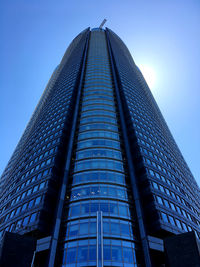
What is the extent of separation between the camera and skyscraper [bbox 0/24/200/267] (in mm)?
32344


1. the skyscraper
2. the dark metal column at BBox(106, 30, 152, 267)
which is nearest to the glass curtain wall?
the skyscraper

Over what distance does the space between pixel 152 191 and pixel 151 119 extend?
35.4 meters

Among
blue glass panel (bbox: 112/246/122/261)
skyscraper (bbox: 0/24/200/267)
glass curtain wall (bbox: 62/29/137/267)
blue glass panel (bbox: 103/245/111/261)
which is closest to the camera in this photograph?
blue glass panel (bbox: 103/245/111/261)

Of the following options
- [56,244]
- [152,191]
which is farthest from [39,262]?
[152,191]

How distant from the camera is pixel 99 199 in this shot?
123 feet

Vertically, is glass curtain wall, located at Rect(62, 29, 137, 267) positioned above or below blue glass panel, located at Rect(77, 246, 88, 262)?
above

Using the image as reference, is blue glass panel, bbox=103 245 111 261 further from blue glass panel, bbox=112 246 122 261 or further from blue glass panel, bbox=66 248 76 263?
blue glass panel, bbox=66 248 76 263

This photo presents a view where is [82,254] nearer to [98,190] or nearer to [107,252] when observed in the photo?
[107,252]

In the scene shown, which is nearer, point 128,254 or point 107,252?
point 107,252

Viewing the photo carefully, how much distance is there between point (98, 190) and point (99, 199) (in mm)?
1879

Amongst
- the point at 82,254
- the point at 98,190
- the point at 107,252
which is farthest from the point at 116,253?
the point at 98,190

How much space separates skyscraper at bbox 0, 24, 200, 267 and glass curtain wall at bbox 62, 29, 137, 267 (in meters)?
0.14

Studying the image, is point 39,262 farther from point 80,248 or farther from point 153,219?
point 153,219

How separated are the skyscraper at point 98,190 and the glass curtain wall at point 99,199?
0.45ft
